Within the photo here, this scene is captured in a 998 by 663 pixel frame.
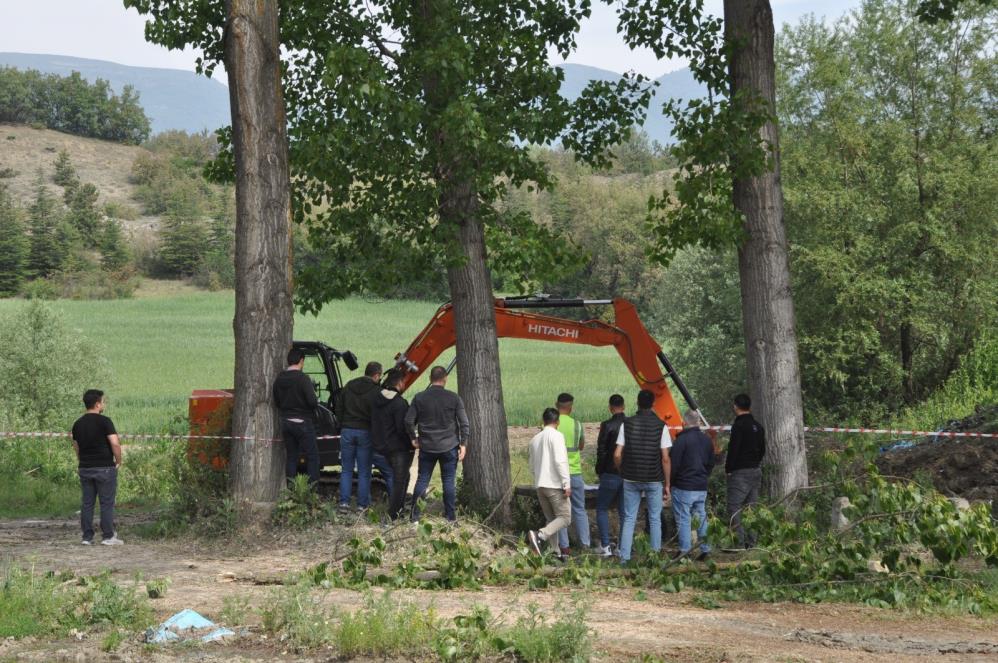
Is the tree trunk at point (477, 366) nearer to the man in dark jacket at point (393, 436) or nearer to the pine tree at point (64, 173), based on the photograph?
the man in dark jacket at point (393, 436)

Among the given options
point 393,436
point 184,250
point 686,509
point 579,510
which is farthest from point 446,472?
point 184,250

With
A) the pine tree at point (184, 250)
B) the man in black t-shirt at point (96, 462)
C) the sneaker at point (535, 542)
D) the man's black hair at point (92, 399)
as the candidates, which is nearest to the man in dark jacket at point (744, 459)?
the sneaker at point (535, 542)

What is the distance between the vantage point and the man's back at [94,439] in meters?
13.8

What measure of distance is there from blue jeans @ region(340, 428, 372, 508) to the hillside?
325ft

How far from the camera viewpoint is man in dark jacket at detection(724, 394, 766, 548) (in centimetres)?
1395

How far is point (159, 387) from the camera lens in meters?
44.7

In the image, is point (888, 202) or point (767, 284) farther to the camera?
point (888, 202)

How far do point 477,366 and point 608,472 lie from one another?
7.54 feet

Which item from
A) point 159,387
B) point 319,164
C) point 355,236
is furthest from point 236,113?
point 159,387

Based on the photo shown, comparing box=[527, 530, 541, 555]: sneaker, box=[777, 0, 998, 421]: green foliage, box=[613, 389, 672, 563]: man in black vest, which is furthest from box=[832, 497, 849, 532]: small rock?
box=[777, 0, 998, 421]: green foliage

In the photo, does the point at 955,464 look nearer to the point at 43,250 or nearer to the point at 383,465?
the point at 383,465

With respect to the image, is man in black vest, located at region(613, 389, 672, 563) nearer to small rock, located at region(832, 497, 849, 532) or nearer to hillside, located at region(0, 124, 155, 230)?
small rock, located at region(832, 497, 849, 532)

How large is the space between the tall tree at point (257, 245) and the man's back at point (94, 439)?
4.45 ft

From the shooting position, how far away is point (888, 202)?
29.0 m
